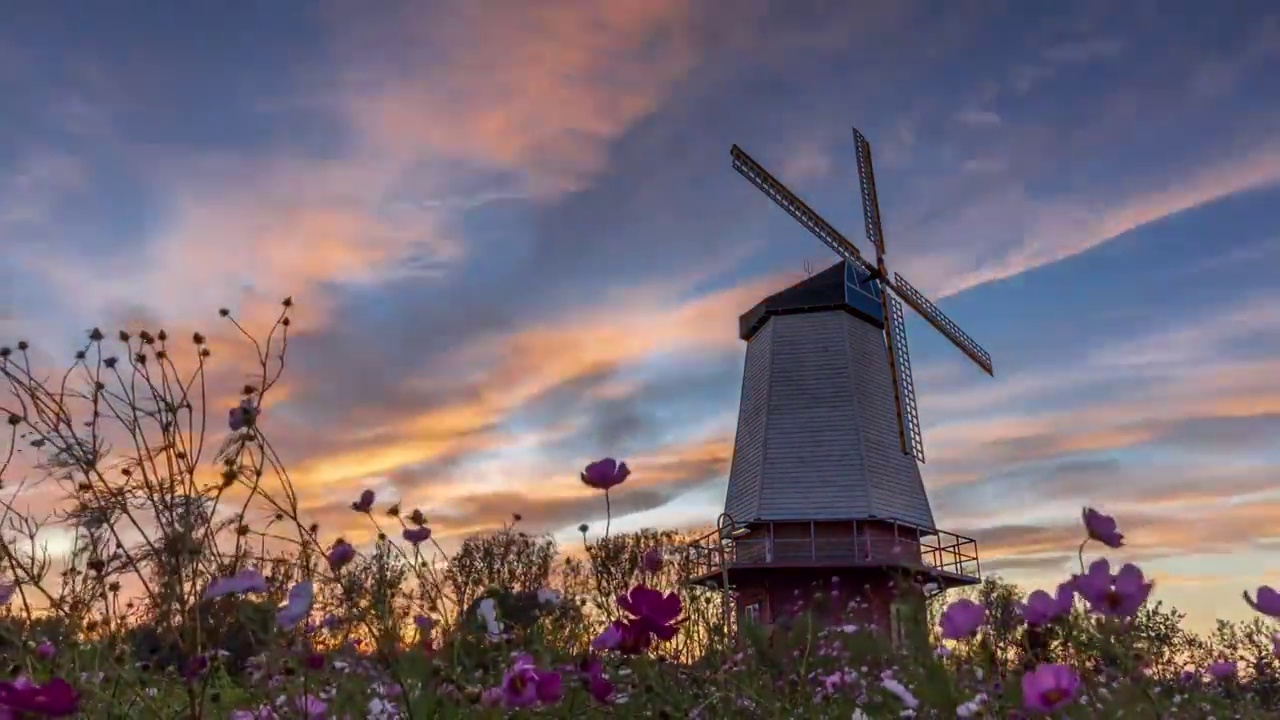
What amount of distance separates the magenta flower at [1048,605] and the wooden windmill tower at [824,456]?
49.9ft

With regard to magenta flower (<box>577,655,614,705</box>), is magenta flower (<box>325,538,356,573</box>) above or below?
above

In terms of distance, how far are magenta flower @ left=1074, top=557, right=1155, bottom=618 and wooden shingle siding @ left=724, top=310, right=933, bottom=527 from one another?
54.1 feet

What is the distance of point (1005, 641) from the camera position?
4500 millimetres

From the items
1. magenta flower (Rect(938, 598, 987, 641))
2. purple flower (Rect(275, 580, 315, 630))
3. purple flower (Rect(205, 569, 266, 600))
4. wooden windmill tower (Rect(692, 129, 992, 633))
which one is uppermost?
wooden windmill tower (Rect(692, 129, 992, 633))

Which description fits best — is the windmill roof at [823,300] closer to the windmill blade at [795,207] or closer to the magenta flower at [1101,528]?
the windmill blade at [795,207]

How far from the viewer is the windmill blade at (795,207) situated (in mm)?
24234

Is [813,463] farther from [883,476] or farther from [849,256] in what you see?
[849,256]

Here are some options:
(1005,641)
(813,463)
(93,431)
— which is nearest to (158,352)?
(93,431)

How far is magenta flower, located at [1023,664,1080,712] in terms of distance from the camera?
6.90 feet

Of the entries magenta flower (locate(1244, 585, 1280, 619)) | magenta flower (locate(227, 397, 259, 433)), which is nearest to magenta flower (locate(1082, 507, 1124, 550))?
magenta flower (locate(1244, 585, 1280, 619))

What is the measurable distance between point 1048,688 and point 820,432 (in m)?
18.5

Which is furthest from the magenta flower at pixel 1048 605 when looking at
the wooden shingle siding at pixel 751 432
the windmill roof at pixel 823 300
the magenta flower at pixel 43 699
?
the windmill roof at pixel 823 300

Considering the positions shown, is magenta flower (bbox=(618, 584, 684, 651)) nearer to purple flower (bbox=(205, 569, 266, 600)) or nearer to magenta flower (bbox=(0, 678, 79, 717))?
purple flower (bbox=(205, 569, 266, 600))

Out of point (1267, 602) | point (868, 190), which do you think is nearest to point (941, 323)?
point (868, 190)
